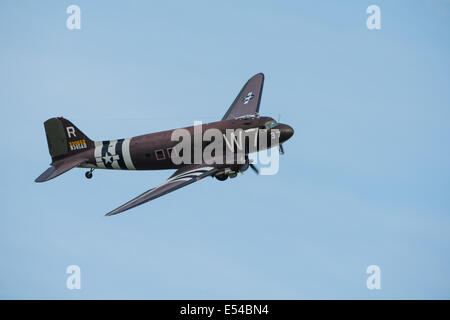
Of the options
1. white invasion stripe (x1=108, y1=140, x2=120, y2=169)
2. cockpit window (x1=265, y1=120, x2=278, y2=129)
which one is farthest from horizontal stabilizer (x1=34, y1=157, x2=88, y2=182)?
cockpit window (x1=265, y1=120, x2=278, y2=129)

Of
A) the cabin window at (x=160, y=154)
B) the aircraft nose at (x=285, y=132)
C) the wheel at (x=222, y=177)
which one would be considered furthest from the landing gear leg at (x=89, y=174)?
the aircraft nose at (x=285, y=132)

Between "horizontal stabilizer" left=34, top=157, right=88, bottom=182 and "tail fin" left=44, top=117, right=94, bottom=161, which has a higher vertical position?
"tail fin" left=44, top=117, right=94, bottom=161

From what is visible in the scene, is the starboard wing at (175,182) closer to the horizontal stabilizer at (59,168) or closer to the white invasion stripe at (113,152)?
the white invasion stripe at (113,152)

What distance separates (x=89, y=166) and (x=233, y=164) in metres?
9.82

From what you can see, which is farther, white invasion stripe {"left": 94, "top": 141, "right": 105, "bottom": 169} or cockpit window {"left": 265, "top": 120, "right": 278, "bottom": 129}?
white invasion stripe {"left": 94, "top": 141, "right": 105, "bottom": 169}

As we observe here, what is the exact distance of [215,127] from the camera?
37.1 m

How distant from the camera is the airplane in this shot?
117ft

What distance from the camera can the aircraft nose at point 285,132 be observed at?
123 feet

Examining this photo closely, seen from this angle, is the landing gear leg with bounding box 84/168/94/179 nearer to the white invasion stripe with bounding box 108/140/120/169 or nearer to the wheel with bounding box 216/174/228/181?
the white invasion stripe with bounding box 108/140/120/169

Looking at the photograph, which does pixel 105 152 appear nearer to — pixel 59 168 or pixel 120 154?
pixel 120 154

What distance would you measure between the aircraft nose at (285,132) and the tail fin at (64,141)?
12.0 m

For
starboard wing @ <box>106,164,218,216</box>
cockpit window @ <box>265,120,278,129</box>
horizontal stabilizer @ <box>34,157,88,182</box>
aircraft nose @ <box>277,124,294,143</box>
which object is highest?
cockpit window @ <box>265,120,278,129</box>

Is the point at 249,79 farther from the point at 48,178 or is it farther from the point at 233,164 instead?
the point at 48,178

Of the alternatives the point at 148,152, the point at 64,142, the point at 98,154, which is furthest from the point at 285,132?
the point at 64,142
